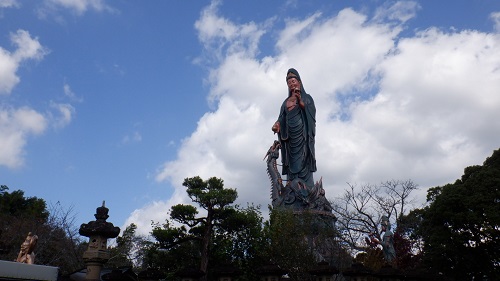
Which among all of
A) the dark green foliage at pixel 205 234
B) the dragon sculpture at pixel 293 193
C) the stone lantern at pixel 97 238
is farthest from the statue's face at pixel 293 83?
the stone lantern at pixel 97 238

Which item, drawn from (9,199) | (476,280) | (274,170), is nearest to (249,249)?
(476,280)

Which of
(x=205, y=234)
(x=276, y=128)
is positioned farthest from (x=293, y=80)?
(x=205, y=234)

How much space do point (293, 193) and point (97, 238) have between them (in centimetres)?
2541

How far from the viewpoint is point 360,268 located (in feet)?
38.8

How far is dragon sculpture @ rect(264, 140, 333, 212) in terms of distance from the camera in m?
33.4

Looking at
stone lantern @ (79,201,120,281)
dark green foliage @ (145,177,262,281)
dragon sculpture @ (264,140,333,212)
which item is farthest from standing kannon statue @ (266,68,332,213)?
stone lantern @ (79,201,120,281)

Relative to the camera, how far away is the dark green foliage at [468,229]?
2012cm

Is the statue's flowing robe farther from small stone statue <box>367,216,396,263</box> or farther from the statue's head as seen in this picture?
small stone statue <box>367,216,396,263</box>

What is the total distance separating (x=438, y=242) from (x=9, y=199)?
33.2m

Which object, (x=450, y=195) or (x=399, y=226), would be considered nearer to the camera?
(x=450, y=195)

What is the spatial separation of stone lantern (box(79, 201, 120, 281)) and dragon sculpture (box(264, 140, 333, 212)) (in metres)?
23.0

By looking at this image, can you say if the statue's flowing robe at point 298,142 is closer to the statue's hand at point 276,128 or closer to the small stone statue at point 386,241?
the statue's hand at point 276,128

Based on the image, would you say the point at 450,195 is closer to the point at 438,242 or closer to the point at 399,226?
the point at 438,242

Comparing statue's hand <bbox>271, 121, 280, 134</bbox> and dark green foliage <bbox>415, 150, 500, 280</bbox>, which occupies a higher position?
statue's hand <bbox>271, 121, 280, 134</bbox>
